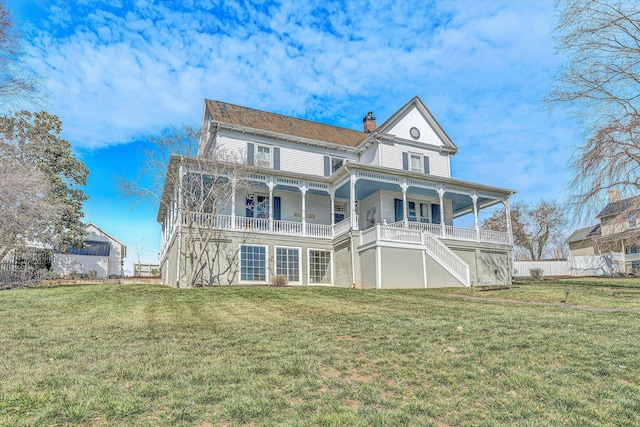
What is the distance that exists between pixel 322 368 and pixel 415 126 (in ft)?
72.0

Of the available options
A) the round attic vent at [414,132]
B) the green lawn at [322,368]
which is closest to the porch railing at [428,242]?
the round attic vent at [414,132]

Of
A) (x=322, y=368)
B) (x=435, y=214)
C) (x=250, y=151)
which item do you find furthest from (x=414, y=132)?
(x=322, y=368)

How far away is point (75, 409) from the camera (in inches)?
162

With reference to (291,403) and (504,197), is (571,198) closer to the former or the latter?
(504,197)

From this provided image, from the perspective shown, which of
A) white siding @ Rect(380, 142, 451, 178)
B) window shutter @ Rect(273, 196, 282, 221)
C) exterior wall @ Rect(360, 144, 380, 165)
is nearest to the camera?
window shutter @ Rect(273, 196, 282, 221)

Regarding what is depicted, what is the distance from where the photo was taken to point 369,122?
28484mm

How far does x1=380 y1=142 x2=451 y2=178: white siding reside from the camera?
2405 cm

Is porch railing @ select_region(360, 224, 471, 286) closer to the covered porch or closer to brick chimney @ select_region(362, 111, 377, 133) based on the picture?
the covered porch

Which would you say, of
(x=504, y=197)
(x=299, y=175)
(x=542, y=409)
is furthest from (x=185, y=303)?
(x=504, y=197)

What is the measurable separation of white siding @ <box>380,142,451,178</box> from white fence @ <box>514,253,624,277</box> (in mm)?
13650

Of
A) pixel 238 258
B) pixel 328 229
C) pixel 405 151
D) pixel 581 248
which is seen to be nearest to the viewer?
pixel 238 258

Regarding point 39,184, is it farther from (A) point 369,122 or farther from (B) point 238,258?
(A) point 369,122

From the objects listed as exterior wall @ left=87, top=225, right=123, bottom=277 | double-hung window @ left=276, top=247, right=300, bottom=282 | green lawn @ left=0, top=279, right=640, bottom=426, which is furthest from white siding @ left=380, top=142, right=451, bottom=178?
exterior wall @ left=87, top=225, right=123, bottom=277

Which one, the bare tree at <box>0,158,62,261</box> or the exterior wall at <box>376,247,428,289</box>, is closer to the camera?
the bare tree at <box>0,158,62,261</box>
